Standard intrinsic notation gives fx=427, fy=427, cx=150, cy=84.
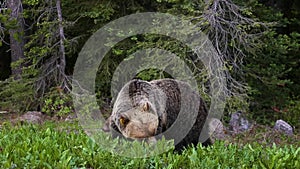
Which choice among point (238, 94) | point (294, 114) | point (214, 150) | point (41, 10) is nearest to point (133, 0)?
point (41, 10)

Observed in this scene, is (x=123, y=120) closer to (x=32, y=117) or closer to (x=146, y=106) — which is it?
(x=146, y=106)

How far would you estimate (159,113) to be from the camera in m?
4.62

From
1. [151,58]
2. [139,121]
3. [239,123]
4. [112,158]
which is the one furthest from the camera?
[239,123]

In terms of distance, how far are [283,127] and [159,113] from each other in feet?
22.1

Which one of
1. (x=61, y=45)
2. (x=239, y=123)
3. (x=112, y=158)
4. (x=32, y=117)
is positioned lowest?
(x=239, y=123)

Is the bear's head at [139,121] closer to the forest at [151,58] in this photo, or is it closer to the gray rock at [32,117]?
the forest at [151,58]

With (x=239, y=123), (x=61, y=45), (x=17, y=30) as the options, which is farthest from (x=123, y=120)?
(x=17, y=30)

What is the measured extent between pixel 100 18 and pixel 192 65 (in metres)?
2.99

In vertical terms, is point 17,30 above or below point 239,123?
above

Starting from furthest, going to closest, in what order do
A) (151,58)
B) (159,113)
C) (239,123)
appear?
(239,123)
(151,58)
(159,113)

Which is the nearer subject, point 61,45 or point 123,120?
point 123,120

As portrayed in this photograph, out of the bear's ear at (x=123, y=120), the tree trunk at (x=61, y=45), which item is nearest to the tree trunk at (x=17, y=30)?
the tree trunk at (x=61, y=45)

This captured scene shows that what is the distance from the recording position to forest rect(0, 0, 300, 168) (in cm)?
873

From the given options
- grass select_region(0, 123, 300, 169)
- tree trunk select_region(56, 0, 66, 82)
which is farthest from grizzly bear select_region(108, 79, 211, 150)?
tree trunk select_region(56, 0, 66, 82)
